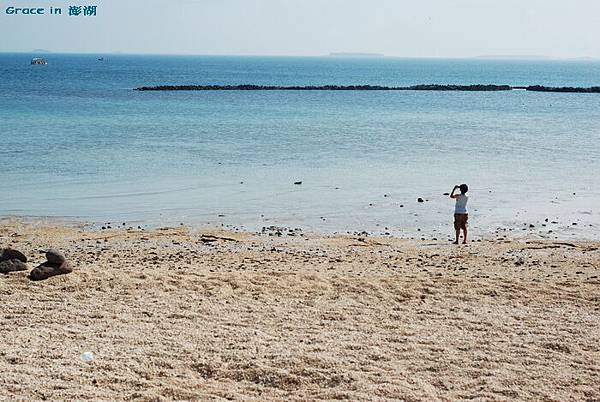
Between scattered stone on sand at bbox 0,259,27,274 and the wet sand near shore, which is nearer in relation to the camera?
the wet sand near shore

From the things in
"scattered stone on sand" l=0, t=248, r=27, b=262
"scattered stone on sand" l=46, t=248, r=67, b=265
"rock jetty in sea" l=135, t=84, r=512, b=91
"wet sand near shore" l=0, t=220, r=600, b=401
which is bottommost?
"wet sand near shore" l=0, t=220, r=600, b=401

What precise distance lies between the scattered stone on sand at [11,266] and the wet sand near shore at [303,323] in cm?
17

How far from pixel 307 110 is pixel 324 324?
41.1 meters

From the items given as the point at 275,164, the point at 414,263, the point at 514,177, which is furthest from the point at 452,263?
the point at 275,164

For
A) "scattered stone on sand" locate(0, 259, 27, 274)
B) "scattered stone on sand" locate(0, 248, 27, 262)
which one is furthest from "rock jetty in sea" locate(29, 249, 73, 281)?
"scattered stone on sand" locate(0, 248, 27, 262)

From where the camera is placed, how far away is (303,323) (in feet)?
28.2

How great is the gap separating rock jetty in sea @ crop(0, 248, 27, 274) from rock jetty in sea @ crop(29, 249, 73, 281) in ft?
1.45

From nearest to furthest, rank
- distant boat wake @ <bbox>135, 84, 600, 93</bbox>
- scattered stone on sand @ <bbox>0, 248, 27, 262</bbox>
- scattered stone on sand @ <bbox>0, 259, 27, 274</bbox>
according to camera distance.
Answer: scattered stone on sand @ <bbox>0, 259, 27, 274</bbox> → scattered stone on sand @ <bbox>0, 248, 27, 262</bbox> → distant boat wake @ <bbox>135, 84, 600, 93</bbox>

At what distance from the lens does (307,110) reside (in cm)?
4903

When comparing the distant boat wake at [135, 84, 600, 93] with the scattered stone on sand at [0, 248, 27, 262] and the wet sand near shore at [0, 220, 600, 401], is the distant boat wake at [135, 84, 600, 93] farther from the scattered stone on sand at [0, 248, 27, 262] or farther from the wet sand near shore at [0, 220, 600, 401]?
the scattered stone on sand at [0, 248, 27, 262]

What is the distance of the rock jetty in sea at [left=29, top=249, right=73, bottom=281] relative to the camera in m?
10.2

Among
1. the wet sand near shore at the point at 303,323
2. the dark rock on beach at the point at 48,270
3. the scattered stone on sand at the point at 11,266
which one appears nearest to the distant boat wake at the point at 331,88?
the wet sand near shore at the point at 303,323

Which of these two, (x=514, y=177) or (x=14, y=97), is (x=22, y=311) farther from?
(x=14, y=97)

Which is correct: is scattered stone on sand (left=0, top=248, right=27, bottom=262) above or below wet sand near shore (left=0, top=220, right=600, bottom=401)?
above
